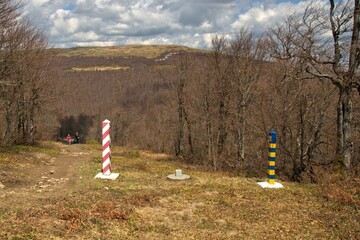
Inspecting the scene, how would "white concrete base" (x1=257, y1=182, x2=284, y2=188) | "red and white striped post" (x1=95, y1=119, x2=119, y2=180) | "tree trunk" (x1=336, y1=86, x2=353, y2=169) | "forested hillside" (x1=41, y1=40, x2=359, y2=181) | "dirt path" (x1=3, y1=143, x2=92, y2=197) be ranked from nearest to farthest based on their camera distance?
"dirt path" (x1=3, y1=143, x2=92, y2=197), "white concrete base" (x1=257, y1=182, x2=284, y2=188), "red and white striped post" (x1=95, y1=119, x2=119, y2=180), "tree trunk" (x1=336, y1=86, x2=353, y2=169), "forested hillside" (x1=41, y1=40, x2=359, y2=181)

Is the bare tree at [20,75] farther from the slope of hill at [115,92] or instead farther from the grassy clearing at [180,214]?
the slope of hill at [115,92]

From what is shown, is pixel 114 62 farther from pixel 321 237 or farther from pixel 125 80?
pixel 321 237

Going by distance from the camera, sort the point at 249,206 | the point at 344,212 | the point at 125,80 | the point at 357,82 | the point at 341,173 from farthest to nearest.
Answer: the point at 125,80 → the point at 357,82 → the point at 341,173 → the point at 249,206 → the point at 344,212

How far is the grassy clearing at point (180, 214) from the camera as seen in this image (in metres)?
6.02

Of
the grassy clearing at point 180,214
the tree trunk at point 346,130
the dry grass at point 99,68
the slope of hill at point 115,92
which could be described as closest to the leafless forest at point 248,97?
the tree trunk at point 346,130

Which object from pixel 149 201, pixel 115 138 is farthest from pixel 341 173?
pixel 115 138

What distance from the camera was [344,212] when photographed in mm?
7473

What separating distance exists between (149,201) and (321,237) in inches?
156

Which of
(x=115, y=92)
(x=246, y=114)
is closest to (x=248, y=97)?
(x=246, y=114)

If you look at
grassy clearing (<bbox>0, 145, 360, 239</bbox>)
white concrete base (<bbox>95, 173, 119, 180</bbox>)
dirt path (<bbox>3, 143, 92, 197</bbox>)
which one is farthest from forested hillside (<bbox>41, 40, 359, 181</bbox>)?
dirt path (<bbox>3, 143, 92, 197</bbox>)

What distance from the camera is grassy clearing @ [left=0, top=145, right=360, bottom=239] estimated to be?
602 cm

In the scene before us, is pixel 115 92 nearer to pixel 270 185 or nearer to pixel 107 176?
pixel 107 176

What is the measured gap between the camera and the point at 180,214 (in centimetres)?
732

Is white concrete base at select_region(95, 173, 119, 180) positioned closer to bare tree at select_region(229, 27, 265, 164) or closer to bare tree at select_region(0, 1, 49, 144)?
bare tree at select_region(0, 1, 49, 144)
